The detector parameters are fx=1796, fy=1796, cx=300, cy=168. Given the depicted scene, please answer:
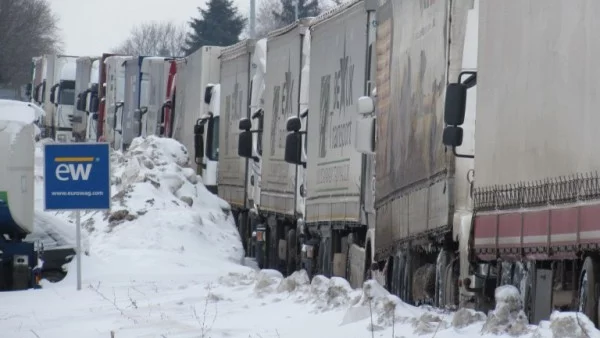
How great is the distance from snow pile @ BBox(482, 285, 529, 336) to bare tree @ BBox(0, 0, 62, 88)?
10883cm

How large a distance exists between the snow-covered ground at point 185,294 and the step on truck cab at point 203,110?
5094 millimetres

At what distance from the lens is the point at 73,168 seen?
21.6 metres

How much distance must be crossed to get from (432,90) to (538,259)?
432 centimetres

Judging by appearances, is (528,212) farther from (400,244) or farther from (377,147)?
(377,147)

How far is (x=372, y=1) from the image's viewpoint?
A: 919 inches

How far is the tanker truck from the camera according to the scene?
78.8ft

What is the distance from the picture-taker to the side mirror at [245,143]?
35344mm

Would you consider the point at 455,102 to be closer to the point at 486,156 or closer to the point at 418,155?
the point at 486,156

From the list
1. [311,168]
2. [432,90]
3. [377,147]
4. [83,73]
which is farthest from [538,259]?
[83,73]

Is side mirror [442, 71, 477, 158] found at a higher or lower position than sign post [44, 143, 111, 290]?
higher

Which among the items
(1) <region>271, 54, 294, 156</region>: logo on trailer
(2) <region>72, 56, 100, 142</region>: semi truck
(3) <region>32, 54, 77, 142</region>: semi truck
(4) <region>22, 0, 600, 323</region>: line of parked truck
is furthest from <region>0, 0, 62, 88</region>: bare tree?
(1) <region>271, 54, 294, 156</region>: logo on trailer

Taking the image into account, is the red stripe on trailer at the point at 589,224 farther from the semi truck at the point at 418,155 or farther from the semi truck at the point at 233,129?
the semi truck at the point at 233,129

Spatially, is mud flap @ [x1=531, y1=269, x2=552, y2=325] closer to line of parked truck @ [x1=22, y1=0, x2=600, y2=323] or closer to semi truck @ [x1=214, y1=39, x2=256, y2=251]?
line of parked truck @ [x1=22, y1=0, x2=600, y2=323]

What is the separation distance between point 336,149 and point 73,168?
5085 mm
